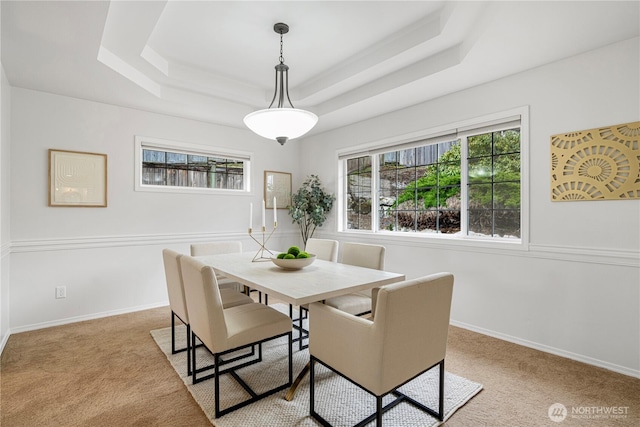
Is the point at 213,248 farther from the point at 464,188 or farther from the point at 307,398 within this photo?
the point at 464,188

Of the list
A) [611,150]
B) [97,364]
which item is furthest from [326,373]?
[611,150]

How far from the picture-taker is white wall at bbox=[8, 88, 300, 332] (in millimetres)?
3021

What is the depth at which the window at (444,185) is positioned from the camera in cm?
290

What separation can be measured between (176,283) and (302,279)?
35.2 inches

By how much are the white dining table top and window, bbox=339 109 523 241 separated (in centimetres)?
147

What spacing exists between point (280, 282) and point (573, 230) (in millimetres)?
2260

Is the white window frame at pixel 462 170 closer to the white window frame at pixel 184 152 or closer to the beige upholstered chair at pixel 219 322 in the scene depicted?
the white window frame at pixel 184 152

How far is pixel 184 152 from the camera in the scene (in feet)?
13.2

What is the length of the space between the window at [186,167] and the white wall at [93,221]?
96 mm

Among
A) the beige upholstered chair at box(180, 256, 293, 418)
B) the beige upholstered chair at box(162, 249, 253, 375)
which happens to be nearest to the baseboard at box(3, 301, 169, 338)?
the beige upholstered chair at box(162, 249, 253, 375)

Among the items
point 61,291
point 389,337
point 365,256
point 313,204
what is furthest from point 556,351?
point 61,291

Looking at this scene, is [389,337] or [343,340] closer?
[389,337]

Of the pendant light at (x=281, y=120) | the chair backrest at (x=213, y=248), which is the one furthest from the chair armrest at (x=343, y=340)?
the chair backrest at (x=213, y=248)

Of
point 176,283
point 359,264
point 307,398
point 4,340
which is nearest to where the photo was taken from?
point 307,398
